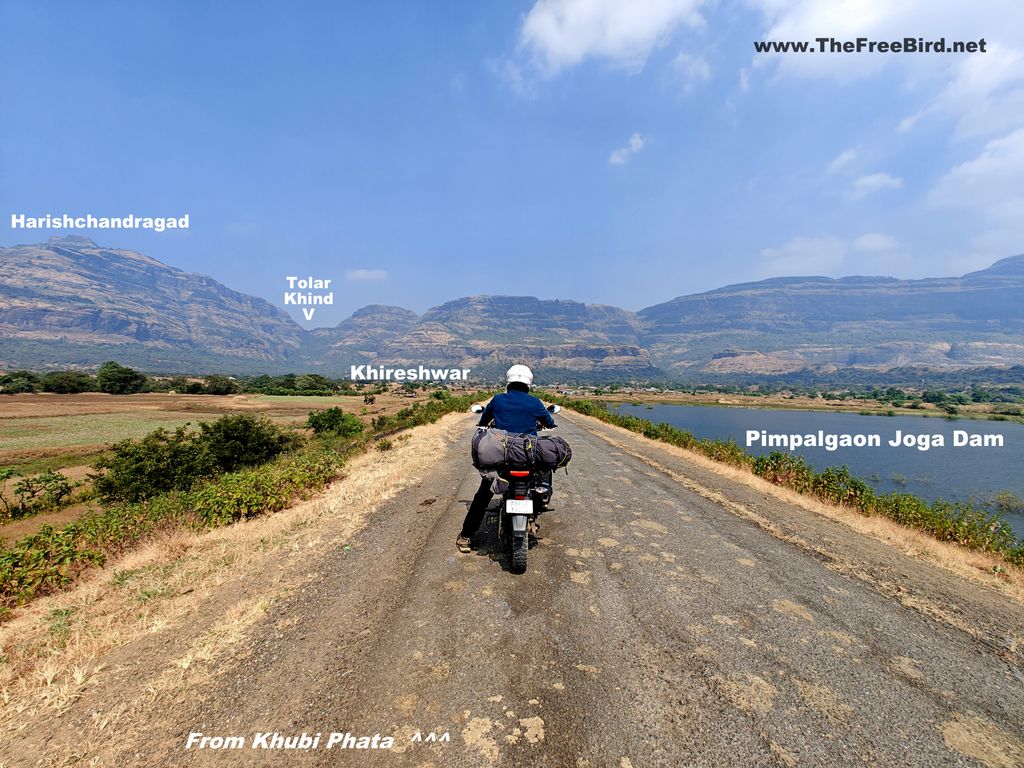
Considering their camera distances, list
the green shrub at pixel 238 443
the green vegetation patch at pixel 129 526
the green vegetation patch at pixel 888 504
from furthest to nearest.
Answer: the green shrub at pixel 238 443
the green vegetation patch at pixel 888 504
the green vegetation patch at pixel 129 526

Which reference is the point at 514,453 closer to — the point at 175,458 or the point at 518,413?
the point at 518,413

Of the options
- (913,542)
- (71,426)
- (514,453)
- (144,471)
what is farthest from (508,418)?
(71,426)

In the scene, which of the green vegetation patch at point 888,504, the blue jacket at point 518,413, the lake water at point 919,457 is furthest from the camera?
the lake water at point 919,457

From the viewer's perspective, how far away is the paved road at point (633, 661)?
9.19ft

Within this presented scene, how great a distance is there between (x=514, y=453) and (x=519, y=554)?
1300mm

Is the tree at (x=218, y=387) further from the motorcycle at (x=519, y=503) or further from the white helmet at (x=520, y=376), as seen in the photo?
the motorcycle at (x=519, y=503)

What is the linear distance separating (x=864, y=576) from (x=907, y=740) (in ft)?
11.7

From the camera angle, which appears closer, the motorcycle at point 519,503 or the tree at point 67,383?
the motorcycle at point 519,503

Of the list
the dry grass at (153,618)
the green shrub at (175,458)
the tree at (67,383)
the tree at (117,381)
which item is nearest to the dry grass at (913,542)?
the dry grass at (153,618)

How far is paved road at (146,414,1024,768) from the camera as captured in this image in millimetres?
2801

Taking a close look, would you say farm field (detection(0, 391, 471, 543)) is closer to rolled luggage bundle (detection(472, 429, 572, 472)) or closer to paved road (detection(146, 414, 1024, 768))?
paved road (detection(146, 414, 1024, 768))

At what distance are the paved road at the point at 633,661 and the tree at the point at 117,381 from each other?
112 m

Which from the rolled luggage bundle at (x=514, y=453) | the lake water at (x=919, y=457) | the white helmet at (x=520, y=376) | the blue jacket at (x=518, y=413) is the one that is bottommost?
the lake water at (x=919, y=457)

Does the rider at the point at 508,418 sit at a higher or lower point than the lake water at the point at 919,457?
higher
